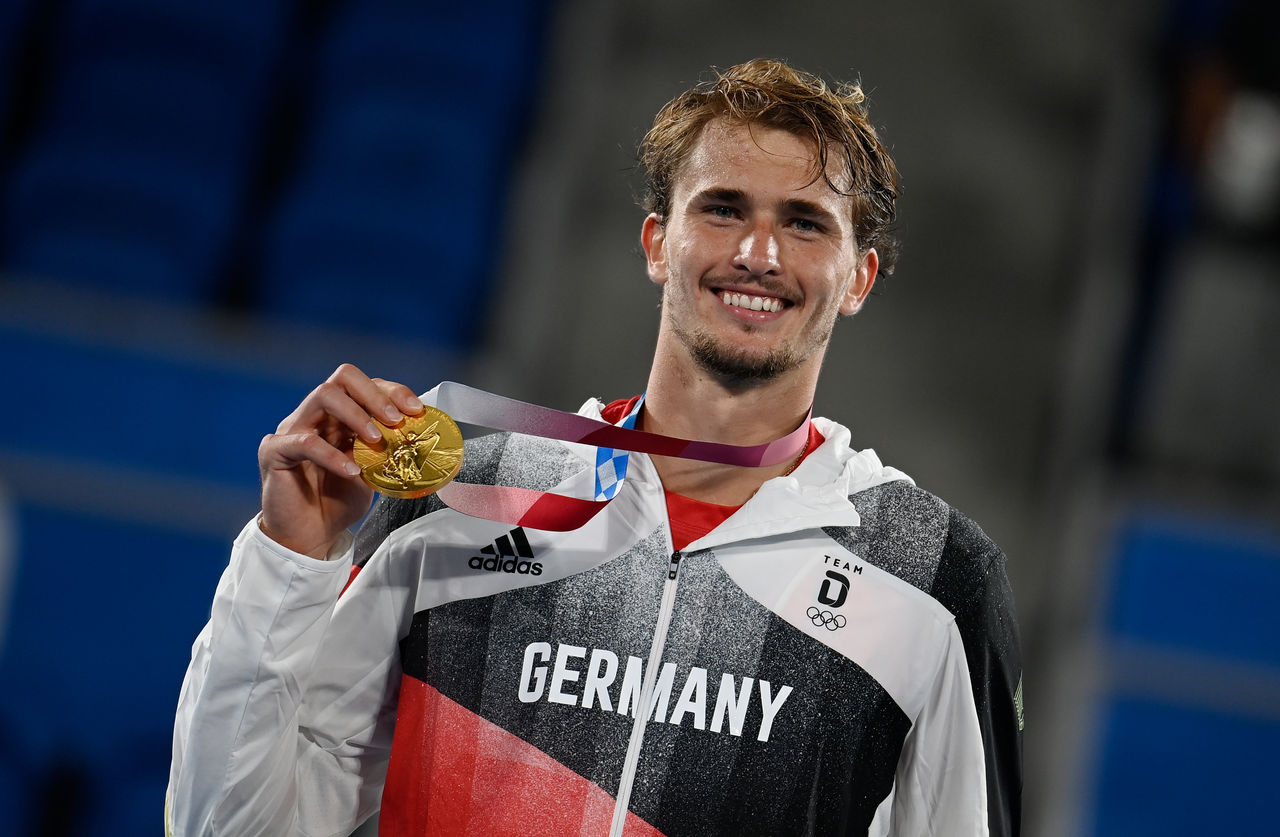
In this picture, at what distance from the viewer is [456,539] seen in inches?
81.7

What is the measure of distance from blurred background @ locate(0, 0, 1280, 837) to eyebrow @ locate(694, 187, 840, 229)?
2.33 metres

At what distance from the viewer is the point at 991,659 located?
200cm

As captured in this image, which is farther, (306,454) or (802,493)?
(802,493)

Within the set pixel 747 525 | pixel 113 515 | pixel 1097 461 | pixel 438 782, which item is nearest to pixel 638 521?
pixel 747 525

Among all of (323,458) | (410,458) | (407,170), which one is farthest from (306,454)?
(407,170)

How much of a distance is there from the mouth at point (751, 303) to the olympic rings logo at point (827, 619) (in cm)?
45

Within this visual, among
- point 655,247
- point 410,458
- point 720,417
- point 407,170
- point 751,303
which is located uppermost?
point 407,170

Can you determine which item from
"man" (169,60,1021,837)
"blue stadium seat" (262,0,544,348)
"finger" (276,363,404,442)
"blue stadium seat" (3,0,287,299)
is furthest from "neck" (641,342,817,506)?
"blue stadium seat" (3,0,287,299)

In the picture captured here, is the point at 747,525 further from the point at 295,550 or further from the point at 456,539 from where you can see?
the point at 295,550

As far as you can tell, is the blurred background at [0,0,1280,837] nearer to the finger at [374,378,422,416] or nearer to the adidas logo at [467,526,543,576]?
the adidas logo at [467,526,543,576]

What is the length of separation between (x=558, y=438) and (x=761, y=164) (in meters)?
Answer: 0.52

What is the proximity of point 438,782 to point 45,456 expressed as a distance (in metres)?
2.62

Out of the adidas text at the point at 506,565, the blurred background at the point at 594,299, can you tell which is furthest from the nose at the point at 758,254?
the blurred background at the point at 594,299

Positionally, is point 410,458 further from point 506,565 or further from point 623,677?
point 623,677
